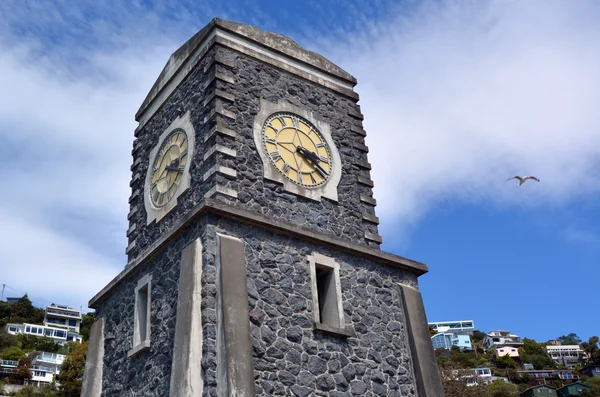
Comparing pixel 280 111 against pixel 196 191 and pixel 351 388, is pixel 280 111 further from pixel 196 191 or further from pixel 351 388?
pixel 351 388

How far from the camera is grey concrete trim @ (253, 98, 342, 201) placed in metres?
15.1

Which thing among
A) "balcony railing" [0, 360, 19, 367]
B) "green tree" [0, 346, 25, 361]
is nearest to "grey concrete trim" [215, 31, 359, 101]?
"balcony railing" [0, 360, 19, 367]

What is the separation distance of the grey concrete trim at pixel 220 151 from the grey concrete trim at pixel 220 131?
1.08 feet

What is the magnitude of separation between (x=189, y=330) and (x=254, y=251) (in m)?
2.16

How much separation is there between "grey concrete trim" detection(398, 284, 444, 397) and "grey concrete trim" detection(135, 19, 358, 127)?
18.1ft

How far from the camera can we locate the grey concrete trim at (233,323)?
1154cm

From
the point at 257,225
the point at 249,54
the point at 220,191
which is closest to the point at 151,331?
the point at 257,225

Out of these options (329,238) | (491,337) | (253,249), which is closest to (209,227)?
(253,249)

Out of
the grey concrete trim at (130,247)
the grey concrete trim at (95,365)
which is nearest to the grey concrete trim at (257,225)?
the grey concrete trim at (130,247)

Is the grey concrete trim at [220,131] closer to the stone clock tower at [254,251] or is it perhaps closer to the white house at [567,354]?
the stone clock tower at [254,251]

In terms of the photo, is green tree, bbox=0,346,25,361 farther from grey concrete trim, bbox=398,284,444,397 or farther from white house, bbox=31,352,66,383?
grey concrete trim, bbox=398,284,444,397

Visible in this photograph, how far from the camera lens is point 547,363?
323 ft

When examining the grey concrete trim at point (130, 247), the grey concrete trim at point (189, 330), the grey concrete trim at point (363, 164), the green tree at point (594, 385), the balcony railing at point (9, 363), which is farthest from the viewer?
the balcony railing at point (9, 363)

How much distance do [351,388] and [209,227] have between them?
4.10 metres
